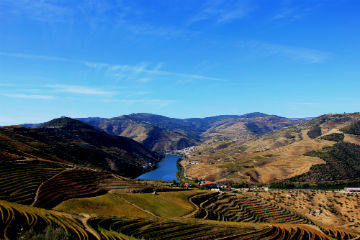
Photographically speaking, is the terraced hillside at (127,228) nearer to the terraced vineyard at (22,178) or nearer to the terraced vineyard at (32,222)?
the terraced vineyard at (32,222)

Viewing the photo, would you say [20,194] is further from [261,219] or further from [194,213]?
[261,219]

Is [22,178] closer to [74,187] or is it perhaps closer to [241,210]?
[74,187]

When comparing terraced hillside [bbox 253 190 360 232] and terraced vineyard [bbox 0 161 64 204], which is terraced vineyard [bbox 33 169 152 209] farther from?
terraced hillside [bbox 253 190 360 232]

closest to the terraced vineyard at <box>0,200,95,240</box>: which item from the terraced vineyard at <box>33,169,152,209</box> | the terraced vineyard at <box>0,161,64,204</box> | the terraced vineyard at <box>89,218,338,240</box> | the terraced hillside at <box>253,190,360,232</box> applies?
the terraced vineyard at <box>89,218,338,240</box>

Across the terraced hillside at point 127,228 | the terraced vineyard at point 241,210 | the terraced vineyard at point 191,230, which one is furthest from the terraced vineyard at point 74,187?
the terraced vineyard at point 241,210

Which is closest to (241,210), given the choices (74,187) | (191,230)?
(191,230)

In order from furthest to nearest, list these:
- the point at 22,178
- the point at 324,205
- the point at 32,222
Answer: the point at 324,205
the point at 22,178
the point at 32,222
